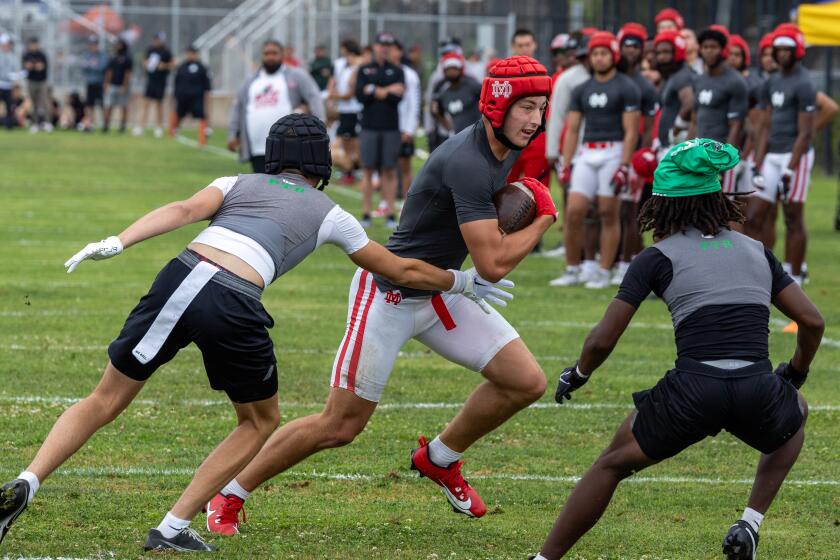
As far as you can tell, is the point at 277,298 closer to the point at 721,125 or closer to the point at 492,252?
the point at 721,125

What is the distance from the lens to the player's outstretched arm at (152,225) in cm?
568

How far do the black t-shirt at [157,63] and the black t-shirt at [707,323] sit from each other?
3448 cm

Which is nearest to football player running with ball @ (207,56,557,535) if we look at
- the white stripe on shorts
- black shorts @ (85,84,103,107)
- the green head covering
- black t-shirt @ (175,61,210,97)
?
the green head covering

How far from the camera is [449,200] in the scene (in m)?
6.70

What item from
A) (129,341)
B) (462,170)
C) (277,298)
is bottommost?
(277,298)

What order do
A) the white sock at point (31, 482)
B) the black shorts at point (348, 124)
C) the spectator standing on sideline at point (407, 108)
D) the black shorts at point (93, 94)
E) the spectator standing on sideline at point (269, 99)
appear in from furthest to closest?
the black shorts at point (93, 94), the black shorts at point (348, 124), the spectator standing on sideline at point (407, 108), the spectator standing on sideline at point (269, 99), the white sock at point (31, 482)

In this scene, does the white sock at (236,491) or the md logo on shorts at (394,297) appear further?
the md logo on shorts at (394,297)

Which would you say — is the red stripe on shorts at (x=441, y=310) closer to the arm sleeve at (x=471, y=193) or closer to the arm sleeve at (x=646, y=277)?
the arm sleeve at (x=471, y=193)

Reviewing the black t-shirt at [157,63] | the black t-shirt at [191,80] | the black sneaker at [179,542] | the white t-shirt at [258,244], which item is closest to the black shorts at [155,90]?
the black t-shirt at [157,63]

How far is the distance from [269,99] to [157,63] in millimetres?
22334

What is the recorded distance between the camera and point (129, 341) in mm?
5875

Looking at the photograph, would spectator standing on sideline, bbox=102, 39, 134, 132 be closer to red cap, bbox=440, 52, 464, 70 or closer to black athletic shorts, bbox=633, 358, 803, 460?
red cap, bbox=440, 52, 464, 70

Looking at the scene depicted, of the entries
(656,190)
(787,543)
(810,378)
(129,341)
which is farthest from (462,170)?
(810,378)

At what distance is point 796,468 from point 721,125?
24.3 ft
